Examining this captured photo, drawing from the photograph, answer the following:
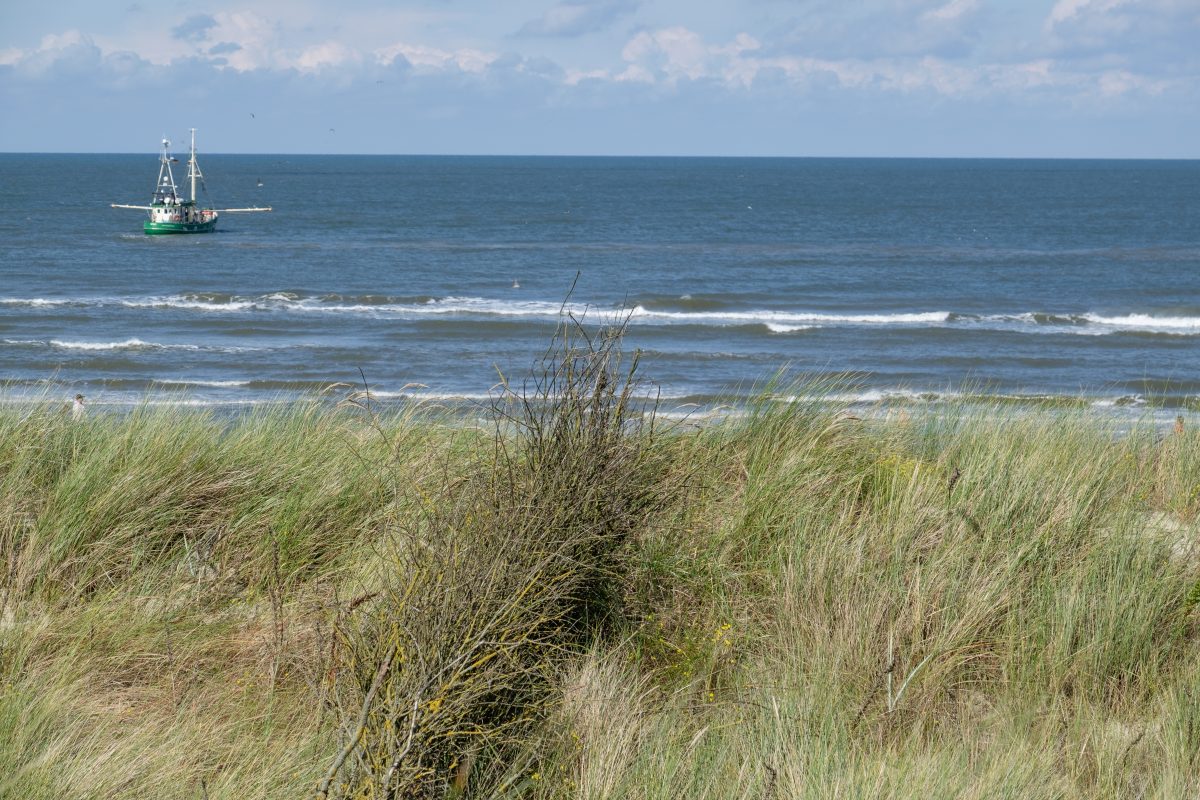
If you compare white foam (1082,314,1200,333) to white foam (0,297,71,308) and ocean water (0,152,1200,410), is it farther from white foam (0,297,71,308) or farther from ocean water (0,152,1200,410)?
white foam (0,297,71,308)

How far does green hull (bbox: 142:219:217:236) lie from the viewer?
5488 centimetres

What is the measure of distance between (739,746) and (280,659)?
1.56 m

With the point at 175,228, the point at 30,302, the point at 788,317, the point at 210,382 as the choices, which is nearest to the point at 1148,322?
the point at 788,317

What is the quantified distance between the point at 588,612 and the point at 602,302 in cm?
2916

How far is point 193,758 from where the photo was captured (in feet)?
10.6

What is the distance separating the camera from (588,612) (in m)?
4.06

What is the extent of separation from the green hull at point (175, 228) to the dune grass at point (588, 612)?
5345 centimetres

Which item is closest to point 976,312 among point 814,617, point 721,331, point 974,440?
point 721,331

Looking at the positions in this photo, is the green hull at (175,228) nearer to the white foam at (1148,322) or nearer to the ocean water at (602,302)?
the ocean water at (602,302)

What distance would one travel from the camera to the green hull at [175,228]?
2160 inches

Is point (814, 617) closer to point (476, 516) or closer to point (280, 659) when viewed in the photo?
point (476, 516)

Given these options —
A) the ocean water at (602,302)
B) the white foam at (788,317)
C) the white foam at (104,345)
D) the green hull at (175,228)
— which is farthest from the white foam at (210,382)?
the green hull at (175,228)

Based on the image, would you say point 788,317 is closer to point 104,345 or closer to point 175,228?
point 104,345

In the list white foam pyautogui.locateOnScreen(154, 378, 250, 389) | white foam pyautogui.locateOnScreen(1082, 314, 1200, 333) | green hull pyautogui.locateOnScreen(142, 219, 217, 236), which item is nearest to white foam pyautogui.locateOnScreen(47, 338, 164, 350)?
white foam pyautogui.locateOnScreen(154, 378, 250, 389)
